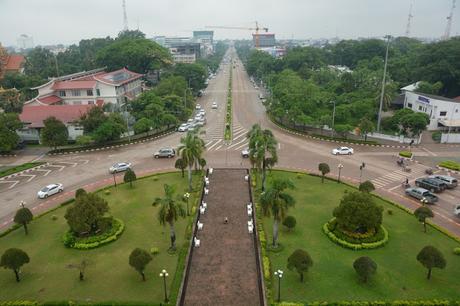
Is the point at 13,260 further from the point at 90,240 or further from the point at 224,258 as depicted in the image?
the point at 224,258

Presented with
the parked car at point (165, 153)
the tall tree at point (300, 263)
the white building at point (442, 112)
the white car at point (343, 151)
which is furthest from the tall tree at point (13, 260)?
the white building at point (442, 112)

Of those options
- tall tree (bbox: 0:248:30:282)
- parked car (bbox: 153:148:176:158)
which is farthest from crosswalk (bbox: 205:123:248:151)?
tall tree (bbox: 0:248:30:282)

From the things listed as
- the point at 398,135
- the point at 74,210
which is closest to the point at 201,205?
the point at 74,210

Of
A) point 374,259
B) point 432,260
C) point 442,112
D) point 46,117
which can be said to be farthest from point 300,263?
point 442,112

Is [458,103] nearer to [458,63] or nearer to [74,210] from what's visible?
[458,63]

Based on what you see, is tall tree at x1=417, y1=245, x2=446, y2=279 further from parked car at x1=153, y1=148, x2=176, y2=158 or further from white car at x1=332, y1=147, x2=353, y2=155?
parked car at x1=153, y1=148, x2=176, y2=158

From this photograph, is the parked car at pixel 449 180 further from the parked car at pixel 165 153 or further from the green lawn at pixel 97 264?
the parked car at pixel 165 153
